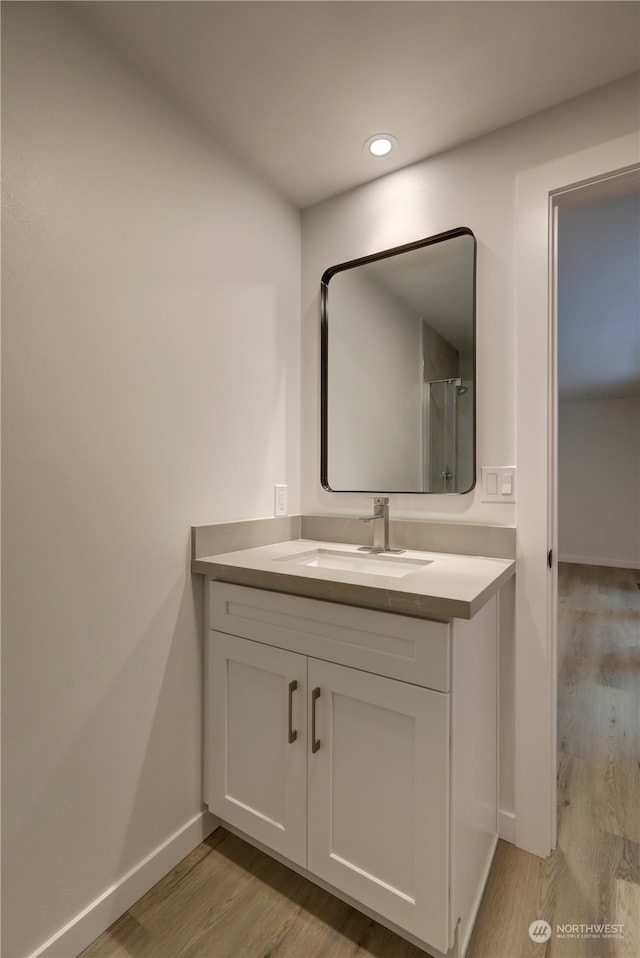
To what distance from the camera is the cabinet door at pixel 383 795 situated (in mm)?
1033

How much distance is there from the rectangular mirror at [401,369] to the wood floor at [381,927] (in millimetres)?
1206

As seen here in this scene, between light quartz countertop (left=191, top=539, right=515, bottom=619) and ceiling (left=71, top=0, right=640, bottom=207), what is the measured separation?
144 cm

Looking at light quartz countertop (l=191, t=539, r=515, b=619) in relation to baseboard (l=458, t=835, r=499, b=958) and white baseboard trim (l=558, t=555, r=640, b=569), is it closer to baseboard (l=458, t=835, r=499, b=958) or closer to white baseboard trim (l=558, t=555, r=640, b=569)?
baseboard (l=458, t=835, r=499, b=958)

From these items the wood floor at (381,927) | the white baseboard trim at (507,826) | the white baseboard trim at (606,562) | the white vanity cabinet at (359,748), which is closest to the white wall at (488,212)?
the white vanity cabinet at (359,748)

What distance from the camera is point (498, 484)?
5.05 feet

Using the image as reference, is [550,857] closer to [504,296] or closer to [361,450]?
[361,450]

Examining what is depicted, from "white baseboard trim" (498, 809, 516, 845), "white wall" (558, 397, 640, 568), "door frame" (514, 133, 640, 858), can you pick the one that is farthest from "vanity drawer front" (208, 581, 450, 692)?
"white wall" (558, 397, 640, 568)

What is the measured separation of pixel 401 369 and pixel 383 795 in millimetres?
1420

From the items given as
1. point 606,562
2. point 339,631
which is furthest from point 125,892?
point 606,562

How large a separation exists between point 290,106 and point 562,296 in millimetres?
2298

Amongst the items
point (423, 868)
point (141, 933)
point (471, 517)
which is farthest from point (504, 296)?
point (141, 933)

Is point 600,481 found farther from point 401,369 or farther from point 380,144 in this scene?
point 380,144

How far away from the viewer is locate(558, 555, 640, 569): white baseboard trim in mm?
6109

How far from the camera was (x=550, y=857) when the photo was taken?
1.42 m
